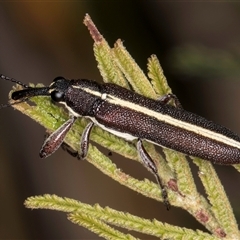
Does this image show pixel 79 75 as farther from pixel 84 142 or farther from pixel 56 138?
pixel 84 142

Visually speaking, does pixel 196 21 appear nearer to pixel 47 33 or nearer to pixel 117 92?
pixel 47 33

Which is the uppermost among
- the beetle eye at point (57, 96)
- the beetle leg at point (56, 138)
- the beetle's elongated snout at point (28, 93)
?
the beetle eye at point (57, 96)

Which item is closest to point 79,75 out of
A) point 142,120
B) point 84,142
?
point 142,120

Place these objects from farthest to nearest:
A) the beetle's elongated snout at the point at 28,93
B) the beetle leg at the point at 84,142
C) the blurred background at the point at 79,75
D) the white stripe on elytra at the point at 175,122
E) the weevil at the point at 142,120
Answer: the blurred background at the point at 79,75 → the white stripe on elytra at the point at 175,122 → the weevil at the point at 142,120 → the beetle's elongated snout at the point at 28,93 → the beetle leg at the point at 84,142

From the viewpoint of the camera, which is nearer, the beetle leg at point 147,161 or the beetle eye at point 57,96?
the beetle leg at point 147,161

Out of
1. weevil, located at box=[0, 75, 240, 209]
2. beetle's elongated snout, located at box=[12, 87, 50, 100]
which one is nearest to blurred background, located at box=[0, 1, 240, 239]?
weevil, located at box=[0, 75, 240, 209]

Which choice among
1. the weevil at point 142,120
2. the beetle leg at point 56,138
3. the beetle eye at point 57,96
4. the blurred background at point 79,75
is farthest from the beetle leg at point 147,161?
the blurred background at point 79,75

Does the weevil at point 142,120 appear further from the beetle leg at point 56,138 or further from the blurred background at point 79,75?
the blurred background at point 79,75

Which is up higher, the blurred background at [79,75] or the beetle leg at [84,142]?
the blurred background at [79,75]
